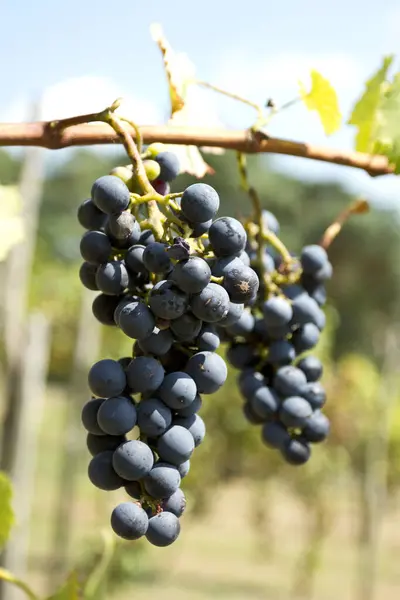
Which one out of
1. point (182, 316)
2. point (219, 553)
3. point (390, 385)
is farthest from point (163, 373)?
point (219, 553)

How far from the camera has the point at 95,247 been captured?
0.55 meters

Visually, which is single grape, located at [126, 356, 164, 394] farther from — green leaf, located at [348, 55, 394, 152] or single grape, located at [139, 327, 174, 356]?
green leaf, located at [348, 55, 394, 152]

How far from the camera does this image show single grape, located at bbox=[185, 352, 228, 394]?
53cm

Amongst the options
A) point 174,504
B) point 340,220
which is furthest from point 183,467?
point 340,220

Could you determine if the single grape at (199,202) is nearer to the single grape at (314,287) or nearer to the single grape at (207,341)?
the single grape at (207,341)

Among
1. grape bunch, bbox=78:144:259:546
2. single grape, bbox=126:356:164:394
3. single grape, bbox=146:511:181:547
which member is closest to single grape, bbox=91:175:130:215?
grape bunch, bbox=78:144:259:546

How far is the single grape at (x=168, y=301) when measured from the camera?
1.62 feet

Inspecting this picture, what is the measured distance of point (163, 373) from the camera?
0.52 metres

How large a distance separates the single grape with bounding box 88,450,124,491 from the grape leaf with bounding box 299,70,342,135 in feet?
1.45

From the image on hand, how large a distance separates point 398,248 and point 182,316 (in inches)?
852

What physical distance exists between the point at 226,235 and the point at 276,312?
Result: 234 mm

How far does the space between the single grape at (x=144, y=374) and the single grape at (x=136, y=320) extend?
0.02 m

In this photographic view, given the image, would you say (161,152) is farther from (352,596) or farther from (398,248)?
(398,248)

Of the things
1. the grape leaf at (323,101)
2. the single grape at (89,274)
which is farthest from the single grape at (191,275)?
the grape leaf at (323,101)
